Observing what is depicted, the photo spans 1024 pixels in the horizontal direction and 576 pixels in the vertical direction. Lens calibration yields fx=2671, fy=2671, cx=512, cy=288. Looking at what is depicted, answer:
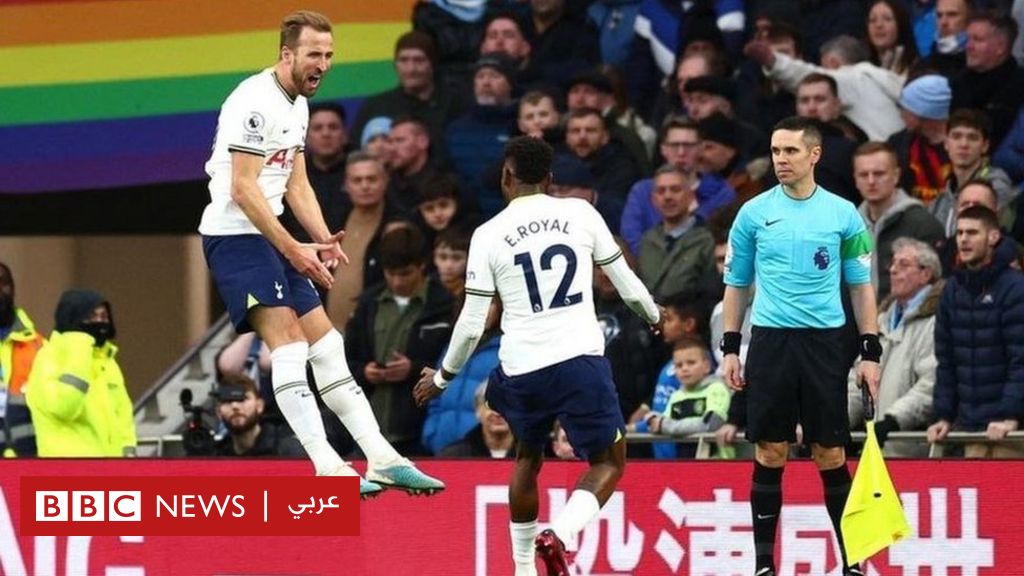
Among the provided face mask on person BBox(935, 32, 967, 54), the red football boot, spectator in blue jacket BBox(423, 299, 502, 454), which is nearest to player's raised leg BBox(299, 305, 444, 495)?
the red football boot

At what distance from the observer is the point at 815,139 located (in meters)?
13.2

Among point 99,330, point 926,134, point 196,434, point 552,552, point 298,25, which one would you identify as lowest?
point 552,552

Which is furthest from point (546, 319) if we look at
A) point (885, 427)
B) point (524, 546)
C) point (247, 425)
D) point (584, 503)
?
point (247, 425)

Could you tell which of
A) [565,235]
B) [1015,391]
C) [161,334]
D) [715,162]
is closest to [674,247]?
[715,162]

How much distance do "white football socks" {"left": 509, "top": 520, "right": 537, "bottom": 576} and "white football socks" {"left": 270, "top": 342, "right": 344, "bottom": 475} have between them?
38.3 inches

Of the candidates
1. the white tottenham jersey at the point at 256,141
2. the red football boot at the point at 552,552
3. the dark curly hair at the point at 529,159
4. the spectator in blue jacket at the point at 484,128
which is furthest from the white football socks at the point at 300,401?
the spectator in blue jacket at the point at 484,128

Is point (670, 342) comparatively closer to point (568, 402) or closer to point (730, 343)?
point (730, 343)

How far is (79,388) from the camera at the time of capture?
15.6m

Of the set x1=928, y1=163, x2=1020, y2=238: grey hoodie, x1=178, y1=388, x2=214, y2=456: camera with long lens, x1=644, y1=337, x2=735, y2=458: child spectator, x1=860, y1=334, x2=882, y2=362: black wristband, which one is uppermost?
x1=928, y1=163, x2=1020, y2=238: grey hoodie

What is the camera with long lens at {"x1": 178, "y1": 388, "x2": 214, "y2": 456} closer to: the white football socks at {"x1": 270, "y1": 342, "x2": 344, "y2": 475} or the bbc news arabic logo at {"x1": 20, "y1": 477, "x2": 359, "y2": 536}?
the bbc news arabic logo at {"x1": 20, "y1": 477, "x2": 359, "y2": 536}

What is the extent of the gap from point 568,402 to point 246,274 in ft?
5.39

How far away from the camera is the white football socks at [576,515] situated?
40.9 ft

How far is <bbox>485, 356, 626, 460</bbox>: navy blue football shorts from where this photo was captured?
12648 mm

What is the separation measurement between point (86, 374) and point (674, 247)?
366 centimetres
